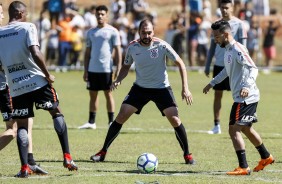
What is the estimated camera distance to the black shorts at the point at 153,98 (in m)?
12.7

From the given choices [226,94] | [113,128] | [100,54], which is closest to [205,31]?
[226,94]

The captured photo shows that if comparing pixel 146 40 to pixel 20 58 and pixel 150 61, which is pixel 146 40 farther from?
pixel 20 58

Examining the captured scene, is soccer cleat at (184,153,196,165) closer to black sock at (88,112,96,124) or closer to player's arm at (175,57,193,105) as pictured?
player's arm at (175,57,193,105)

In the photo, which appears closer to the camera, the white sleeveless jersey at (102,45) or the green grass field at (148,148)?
the green grass field at (148,148)

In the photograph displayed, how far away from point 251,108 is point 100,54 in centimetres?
638

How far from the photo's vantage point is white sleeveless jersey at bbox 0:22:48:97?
10945mm

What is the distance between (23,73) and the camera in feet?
36.6

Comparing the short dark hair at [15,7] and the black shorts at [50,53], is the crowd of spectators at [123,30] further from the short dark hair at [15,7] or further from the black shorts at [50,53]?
the short dark hair at [15,7]

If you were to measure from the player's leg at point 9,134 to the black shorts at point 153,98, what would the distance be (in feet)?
6.12

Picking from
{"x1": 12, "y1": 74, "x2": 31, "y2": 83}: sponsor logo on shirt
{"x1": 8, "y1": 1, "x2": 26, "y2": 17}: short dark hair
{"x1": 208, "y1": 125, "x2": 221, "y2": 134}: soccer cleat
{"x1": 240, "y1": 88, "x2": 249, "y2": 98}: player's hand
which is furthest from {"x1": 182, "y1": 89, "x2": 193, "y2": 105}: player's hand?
{"x1": 208, "y1": 125, "x2": 221, "y2": 134}: soccer cleat

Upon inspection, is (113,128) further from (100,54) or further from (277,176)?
(100,54)

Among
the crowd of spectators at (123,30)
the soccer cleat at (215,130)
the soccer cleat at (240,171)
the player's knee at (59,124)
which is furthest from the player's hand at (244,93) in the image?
the crowd of spectators at (123,30)

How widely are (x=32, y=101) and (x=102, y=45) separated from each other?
6.21 meters

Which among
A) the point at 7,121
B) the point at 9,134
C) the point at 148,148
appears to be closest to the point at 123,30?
the point at 148,148
